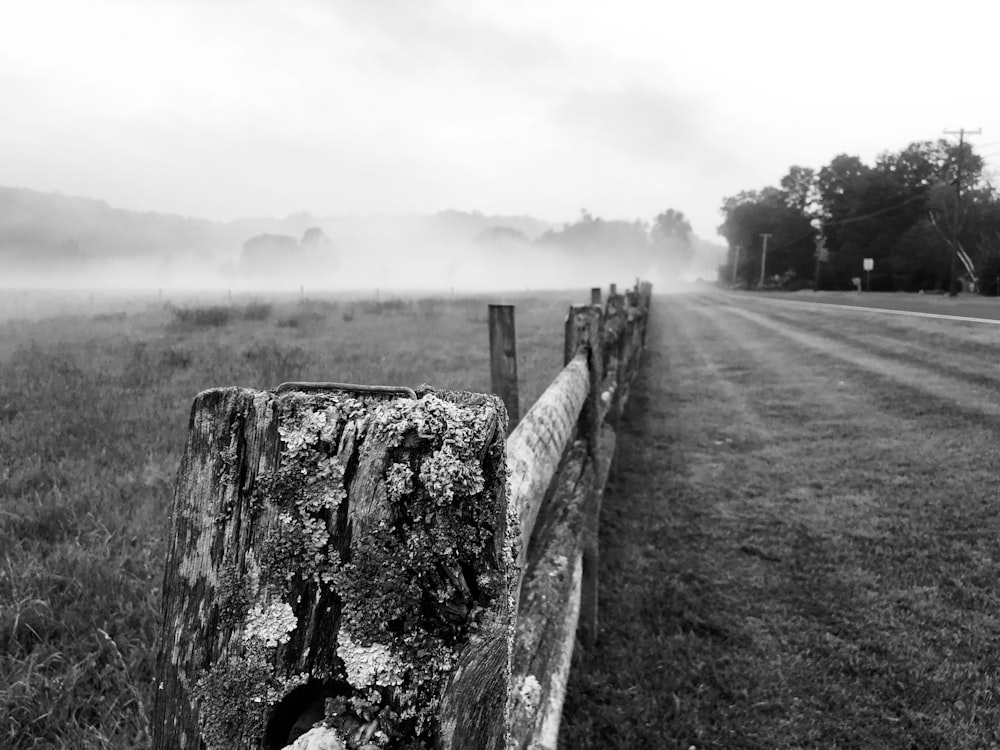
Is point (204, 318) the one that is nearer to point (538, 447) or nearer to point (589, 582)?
point (589, 582)

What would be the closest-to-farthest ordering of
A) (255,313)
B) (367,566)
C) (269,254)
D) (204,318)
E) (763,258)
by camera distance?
(367,566) → (204,318) → (255,313) → (763,258) → (269,254)

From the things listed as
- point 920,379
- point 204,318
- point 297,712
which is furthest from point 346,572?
point 204,318

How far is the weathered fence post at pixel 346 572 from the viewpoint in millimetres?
771

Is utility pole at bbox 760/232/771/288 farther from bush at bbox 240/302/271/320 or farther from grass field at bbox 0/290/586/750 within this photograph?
grass field at bbox 0/290/586/750

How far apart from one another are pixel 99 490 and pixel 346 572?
146 inches

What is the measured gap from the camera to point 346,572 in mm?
786

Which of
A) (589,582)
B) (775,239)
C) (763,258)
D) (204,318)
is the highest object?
(775,239)

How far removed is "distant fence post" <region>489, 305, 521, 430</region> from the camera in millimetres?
3260

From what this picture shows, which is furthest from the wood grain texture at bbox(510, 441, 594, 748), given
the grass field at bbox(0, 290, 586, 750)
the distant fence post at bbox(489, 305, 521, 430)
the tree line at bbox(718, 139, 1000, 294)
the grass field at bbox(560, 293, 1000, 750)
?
the tree line at bbox(718, 139, 1000, 294)

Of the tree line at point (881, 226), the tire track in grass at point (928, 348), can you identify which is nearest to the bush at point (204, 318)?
the tire track in grass at point (928, 348)

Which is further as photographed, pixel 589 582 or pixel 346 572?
pixel 589 582

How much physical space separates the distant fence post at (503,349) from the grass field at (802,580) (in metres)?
1.46

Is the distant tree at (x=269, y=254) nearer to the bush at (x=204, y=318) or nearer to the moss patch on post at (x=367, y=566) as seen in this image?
the bush at (x=204, y=318)

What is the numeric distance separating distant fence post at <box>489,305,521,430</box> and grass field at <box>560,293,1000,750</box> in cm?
146
